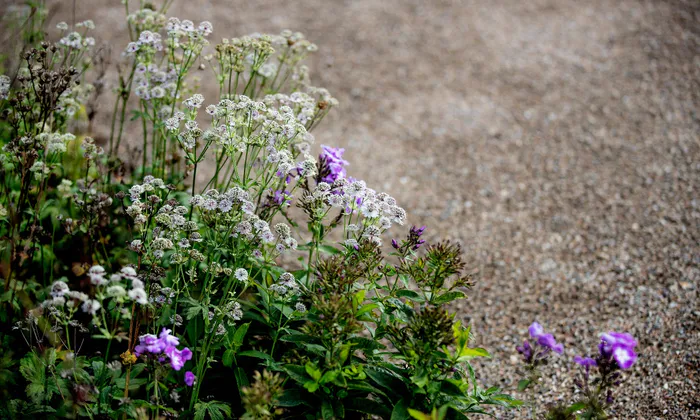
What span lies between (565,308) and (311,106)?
2095 mm

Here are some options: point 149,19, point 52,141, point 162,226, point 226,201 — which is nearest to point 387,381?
point 226,201

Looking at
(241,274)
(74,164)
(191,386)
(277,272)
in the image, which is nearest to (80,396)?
(191,386)

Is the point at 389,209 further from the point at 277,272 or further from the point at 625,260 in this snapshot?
the point at 625,260

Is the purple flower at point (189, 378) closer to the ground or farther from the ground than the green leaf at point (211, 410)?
farther from the ground

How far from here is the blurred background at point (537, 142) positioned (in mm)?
3578

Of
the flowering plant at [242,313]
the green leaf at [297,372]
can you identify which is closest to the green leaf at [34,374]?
the flowering plant at [242,313]

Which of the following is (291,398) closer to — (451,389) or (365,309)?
(365,309)

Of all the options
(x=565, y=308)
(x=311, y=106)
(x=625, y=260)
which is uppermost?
(x=311, y=106)

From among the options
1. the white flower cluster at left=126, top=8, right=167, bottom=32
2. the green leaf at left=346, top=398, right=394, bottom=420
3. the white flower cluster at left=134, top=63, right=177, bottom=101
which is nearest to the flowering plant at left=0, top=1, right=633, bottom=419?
the green leaf at left=346, top=398, right=394, bottom=420

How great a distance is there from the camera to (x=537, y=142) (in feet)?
17.4

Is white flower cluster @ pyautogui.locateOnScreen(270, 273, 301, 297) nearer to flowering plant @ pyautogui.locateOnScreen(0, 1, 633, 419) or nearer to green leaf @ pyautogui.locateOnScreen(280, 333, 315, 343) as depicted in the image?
flowering plant @ pyautogui.locateOnScreen(0, 1, 633, 419)

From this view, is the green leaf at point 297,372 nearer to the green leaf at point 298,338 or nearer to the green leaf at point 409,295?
the green leaf at point 298,338

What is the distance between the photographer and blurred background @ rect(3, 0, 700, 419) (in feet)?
11.7

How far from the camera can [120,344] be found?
2.85m
